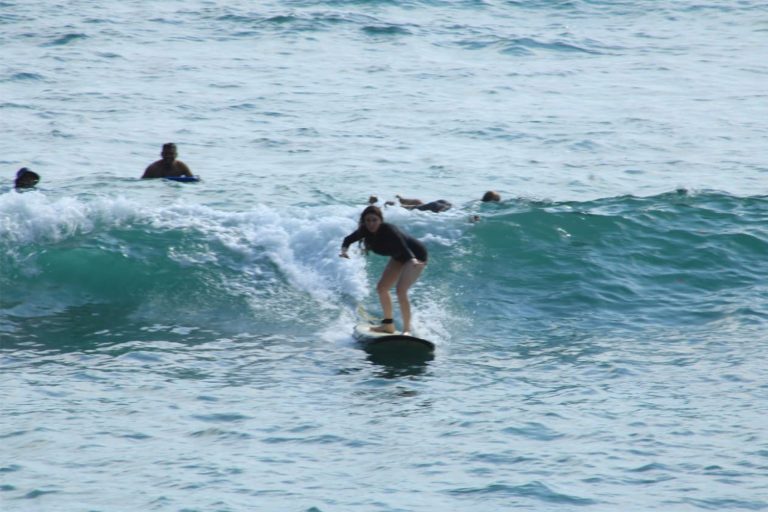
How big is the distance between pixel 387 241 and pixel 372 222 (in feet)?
1.09

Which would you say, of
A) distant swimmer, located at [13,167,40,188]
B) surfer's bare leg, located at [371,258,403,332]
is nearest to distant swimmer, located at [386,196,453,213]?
surfer's bare leg, located at [371,258,403,332]

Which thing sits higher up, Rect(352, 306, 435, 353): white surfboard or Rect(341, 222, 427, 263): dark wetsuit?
Rect(341, 222, 427, 263): dark wetsuit

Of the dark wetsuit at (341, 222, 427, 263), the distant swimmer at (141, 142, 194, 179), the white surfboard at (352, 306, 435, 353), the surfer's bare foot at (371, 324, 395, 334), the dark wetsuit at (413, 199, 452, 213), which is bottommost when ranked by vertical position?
the white surfboard at (352, 306, 435, 353)

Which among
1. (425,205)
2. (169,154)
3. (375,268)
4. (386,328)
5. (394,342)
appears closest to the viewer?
(394,342)

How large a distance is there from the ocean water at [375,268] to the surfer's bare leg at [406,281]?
559 mm

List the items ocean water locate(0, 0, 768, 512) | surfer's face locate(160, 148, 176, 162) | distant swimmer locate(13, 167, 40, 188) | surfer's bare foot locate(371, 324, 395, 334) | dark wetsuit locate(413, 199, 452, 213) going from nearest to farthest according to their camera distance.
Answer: ocean water locate(0, 0, 768, 512) < surfer's bare foot locate(371, 324, 395, 334) < dark wetsuit locate(413, 199, 452, 213) < distant swimmer locate(13, 167, 40, 188) < surfer's face locate(160, 148, 176, 162)

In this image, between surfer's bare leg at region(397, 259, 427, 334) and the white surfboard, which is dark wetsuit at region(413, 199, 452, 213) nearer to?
surfer's bare leg at region(397, 259, 427, 334)

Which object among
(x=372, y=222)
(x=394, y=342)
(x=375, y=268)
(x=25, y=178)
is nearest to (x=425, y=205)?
(x=375, y=268)

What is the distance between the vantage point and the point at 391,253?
1255 centimetres

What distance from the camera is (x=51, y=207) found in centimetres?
1622

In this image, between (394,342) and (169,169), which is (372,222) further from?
(169,169)

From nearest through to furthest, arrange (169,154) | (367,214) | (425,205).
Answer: (367,214)
(425,205)
(169,154)

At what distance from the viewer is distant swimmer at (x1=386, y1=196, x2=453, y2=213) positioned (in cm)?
1731

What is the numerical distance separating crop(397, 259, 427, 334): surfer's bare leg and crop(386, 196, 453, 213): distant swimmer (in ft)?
15.4
